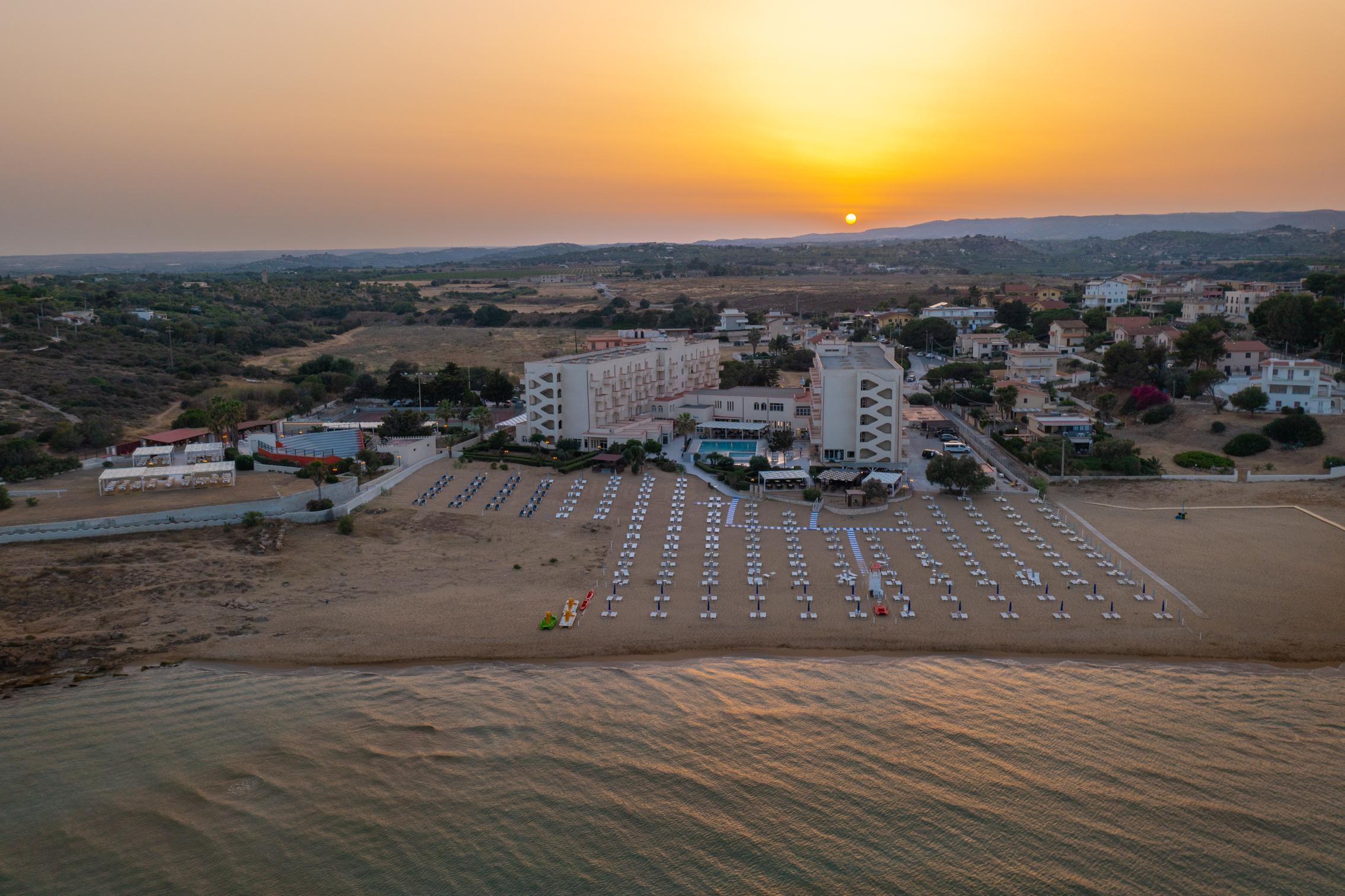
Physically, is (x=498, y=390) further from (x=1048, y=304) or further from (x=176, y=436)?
(x=1048, y=304)

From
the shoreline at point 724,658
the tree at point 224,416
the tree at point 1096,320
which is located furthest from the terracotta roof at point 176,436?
the tree at point 1096,320

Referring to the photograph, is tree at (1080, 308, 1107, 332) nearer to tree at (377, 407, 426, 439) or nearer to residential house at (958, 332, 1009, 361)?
residential house at (958, 332, 1009, 361)

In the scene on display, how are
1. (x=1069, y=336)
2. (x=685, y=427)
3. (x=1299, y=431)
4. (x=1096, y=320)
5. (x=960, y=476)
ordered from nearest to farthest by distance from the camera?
(x=960, y=476) < (x=1299, y=431) < (x=685, y=427) < (x=1069, y=336) < (x=1096, y=320)

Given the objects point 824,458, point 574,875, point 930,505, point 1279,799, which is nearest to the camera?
point 574,875

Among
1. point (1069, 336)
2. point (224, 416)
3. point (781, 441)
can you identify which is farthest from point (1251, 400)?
point (224, 416)

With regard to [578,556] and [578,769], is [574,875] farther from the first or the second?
[578,556]

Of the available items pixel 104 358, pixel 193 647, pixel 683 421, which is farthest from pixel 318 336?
pixel 193 647

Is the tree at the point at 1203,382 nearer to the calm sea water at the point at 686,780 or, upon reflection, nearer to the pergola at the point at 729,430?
the pergola at the point at 729,430
